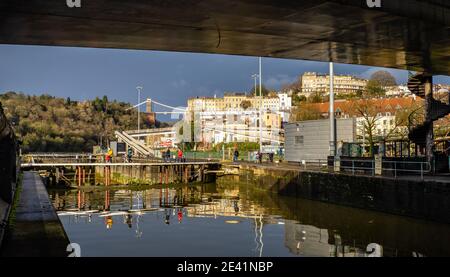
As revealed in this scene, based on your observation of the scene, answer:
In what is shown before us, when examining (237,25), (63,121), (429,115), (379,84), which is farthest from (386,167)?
(63,121)

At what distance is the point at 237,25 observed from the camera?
47.5 ft

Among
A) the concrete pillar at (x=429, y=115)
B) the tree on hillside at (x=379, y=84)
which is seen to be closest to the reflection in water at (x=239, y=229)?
the concrete pillar at (x=429, y=115)

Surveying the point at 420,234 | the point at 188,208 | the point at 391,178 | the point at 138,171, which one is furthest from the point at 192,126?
the point at 420,234

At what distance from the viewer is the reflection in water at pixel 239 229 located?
1670 cm

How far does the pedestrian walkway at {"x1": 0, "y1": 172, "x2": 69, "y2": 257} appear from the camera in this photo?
33.1 feet

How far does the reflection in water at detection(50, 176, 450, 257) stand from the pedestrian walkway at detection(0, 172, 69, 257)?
2.21 m

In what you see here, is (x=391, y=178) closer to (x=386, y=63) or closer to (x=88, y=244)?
(x=386, y=63)

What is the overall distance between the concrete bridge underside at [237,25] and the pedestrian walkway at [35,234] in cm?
506

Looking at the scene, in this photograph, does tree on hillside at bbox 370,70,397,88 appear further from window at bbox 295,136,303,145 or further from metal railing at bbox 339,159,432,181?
metal railing at bbox 339,159,432,181

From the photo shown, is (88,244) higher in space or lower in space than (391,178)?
lower

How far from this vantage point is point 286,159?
42344 mm

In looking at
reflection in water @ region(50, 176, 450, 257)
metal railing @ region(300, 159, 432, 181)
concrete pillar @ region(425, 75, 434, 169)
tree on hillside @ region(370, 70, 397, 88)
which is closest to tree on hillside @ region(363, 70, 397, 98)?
tree on hillside @ region(370, 70, 397, 88)

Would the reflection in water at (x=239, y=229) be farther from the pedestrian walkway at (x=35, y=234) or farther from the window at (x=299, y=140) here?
the window at (x=299, y=140)

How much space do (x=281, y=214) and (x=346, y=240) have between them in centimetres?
731
